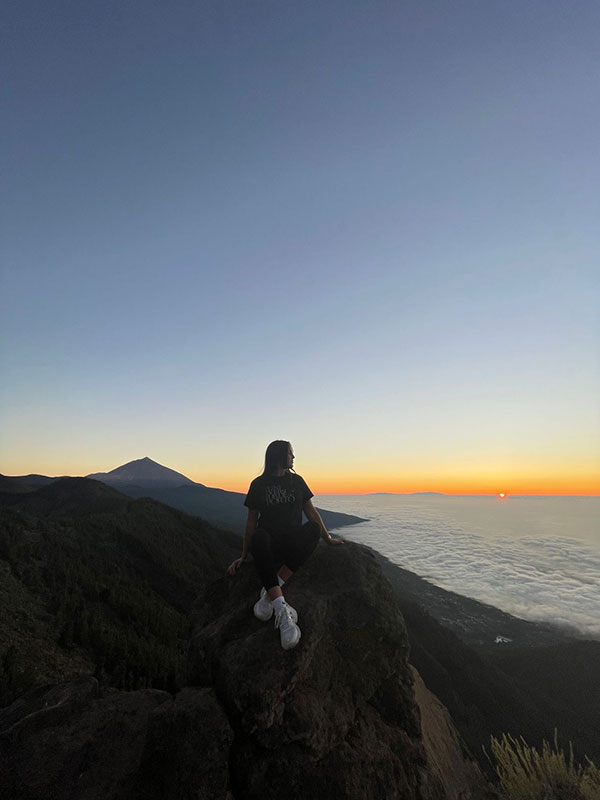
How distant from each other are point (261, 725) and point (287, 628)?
2.68 ft

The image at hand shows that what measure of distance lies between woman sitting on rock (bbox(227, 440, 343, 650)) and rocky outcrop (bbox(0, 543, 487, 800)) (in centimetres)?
34

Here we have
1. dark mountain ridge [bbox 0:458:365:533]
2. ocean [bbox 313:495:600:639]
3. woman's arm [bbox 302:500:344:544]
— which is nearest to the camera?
woman's arm [bbox 302:500:344:544]

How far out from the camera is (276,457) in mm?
5273

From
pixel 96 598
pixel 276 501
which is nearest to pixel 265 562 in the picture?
pixel 276 501

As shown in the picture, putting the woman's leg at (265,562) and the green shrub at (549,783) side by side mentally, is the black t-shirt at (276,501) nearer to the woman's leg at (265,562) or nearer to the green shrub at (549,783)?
the woman's leg at (265,562)

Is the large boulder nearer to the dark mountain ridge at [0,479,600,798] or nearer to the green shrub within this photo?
the dark mountain ridge at [0,479,600,798]

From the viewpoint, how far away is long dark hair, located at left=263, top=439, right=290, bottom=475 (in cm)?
526

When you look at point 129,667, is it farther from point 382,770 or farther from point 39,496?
point 39,496

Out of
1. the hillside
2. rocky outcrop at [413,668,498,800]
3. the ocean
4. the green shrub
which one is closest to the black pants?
rocky outcrop at [413,668,498,800]

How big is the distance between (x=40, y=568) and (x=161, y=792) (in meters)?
12.2

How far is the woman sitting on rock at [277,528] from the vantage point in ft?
14.4

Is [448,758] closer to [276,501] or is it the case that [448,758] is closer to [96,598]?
[276,501]

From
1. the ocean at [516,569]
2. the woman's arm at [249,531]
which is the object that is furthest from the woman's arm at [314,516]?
the ocean at [516,569]

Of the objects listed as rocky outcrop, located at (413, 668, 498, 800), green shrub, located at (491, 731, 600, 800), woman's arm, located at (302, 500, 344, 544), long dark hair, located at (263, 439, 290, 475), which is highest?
long dark hair, located at (263, 439, 290, 475)
